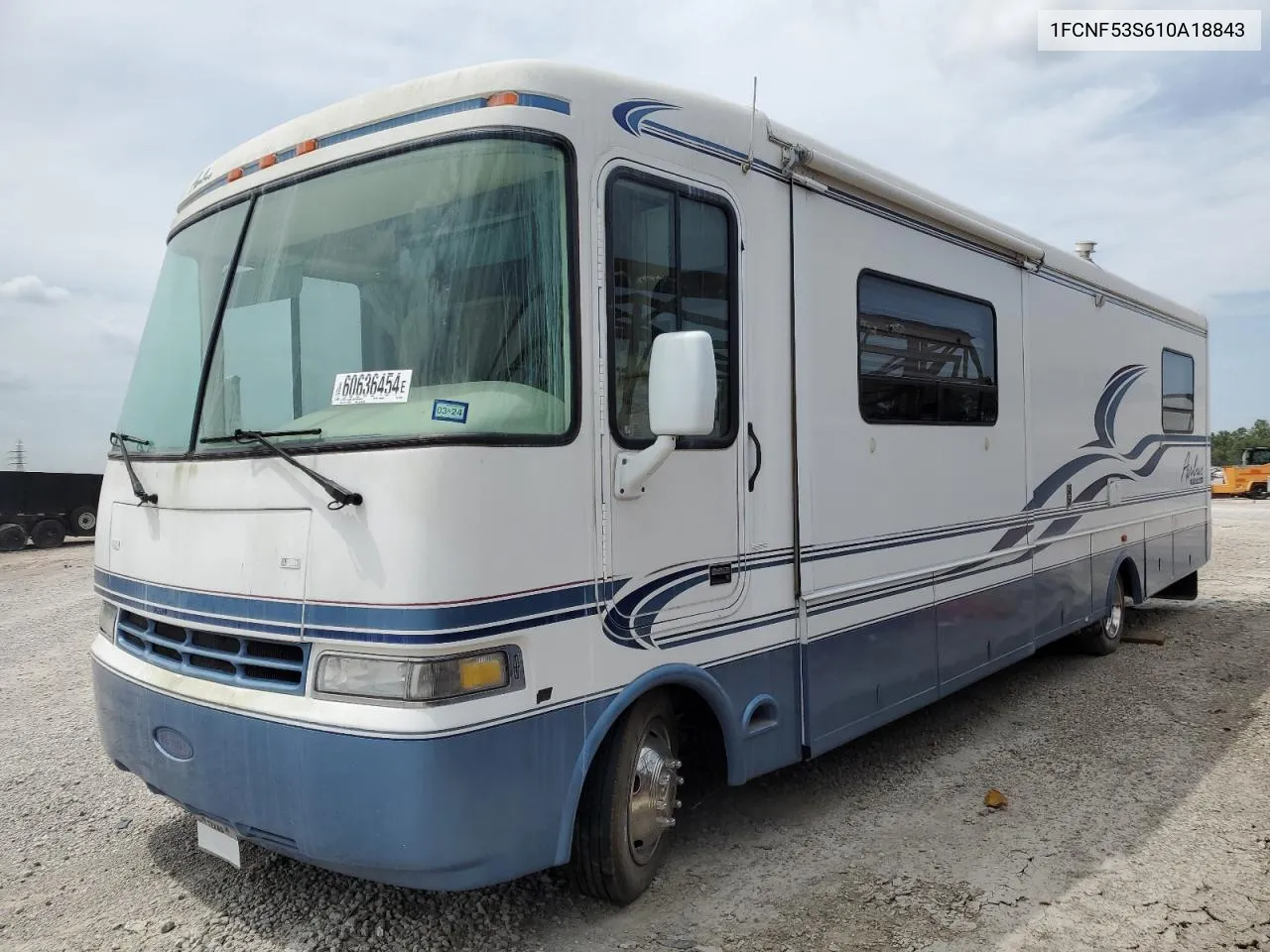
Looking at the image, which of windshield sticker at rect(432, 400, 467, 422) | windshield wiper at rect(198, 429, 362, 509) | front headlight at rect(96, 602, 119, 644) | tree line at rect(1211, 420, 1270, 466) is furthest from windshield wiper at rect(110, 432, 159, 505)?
tree line at rect(1211, 420, 1270, 466)

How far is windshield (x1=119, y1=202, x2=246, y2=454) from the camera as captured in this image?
366cm

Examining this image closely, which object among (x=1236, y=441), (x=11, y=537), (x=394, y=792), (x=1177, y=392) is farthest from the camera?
(x=1236, y=441)

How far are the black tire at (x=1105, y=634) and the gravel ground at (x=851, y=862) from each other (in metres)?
1.44

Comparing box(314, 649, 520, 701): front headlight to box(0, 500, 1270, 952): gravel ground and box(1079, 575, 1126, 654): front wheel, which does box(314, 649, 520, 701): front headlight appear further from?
box(1079, 575, 1126, 654): front wheel

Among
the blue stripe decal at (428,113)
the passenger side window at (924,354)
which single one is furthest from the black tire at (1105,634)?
the blue stripe decal at (428,113)

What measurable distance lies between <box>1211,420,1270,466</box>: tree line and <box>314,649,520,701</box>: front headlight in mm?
56963

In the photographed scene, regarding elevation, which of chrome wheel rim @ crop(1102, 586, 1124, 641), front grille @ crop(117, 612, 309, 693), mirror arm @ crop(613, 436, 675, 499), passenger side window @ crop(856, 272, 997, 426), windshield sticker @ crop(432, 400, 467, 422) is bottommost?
chrome wheel rim @ crop(1102, 586, 1124, 641)

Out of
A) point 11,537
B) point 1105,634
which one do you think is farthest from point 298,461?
point 11,537

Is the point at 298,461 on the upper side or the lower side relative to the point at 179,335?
lower

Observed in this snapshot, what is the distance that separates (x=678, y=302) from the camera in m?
3.70

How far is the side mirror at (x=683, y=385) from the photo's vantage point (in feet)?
10.3

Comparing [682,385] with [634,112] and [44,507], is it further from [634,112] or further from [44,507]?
[44,507]

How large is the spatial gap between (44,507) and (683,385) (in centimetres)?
1961

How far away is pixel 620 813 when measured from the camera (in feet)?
11.2
